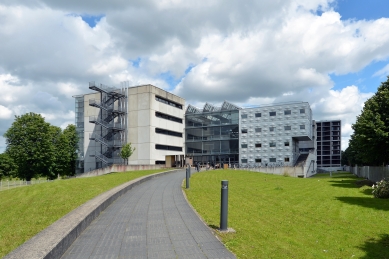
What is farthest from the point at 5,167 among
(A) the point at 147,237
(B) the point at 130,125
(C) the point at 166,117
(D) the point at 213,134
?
(A) the point at 147,237

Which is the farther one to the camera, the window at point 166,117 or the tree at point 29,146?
the window at point 166,117

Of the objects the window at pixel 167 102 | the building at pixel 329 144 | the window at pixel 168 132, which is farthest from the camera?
the building at pixel 329 144

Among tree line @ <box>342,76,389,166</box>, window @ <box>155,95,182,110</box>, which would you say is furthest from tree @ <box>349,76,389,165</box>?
window @ <box>155,95,182,110</box>

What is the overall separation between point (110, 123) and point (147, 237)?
5306cm

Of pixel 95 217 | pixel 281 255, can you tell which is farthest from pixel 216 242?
pixel 95 217

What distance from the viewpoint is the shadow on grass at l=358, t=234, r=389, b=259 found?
6.81m

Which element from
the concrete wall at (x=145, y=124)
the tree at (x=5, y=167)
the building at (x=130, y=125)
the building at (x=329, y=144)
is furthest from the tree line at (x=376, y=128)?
the building at (x=329, y=144)

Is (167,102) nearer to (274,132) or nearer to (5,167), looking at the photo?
(274,132)

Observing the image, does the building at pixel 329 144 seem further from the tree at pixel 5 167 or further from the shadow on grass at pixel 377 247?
the shadow on grass at pixel 377 247

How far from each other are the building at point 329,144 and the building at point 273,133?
8560 cm

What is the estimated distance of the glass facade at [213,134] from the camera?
62.0m

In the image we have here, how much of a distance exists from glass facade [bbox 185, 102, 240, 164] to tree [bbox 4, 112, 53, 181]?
27.0 meters

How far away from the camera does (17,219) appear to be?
31.9 feet

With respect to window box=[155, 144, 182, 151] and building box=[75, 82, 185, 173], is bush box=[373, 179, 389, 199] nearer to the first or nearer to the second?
building box=[75, 82, 185, 173]
